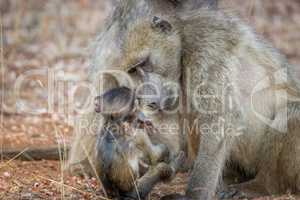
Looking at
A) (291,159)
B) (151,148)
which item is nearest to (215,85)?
(151,148)

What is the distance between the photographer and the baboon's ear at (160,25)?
3.58 meters

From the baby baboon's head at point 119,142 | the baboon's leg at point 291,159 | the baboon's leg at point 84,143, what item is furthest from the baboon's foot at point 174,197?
the baboon's leg at point 84,143

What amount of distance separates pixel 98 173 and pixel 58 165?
3.41ft

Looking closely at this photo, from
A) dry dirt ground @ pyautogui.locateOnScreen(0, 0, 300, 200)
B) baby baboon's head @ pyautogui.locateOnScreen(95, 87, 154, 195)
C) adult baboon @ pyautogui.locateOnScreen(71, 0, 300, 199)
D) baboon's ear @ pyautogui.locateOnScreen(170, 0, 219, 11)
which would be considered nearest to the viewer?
baby baboon's head @ pyautogui.locateOnScreen(95, 87, 154, 195)

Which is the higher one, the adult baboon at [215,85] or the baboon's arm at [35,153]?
the adult baboon at [215,85]

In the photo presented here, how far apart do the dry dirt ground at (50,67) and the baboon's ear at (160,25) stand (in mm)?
519

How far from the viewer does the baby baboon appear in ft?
10.3

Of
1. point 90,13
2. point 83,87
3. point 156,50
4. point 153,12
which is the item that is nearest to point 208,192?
point 156,50

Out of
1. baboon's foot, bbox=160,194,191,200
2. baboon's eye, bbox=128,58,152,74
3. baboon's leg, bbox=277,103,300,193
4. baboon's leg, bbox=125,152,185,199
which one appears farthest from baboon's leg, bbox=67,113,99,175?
baboon's leg, bbox=277,103,300,193

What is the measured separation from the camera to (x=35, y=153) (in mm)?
4262

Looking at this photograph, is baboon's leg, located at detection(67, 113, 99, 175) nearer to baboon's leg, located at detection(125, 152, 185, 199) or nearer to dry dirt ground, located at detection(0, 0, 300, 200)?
dry dirt ground, located at detection(0, 0, 300, 200)

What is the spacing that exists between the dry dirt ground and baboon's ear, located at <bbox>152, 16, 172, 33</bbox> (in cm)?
52
